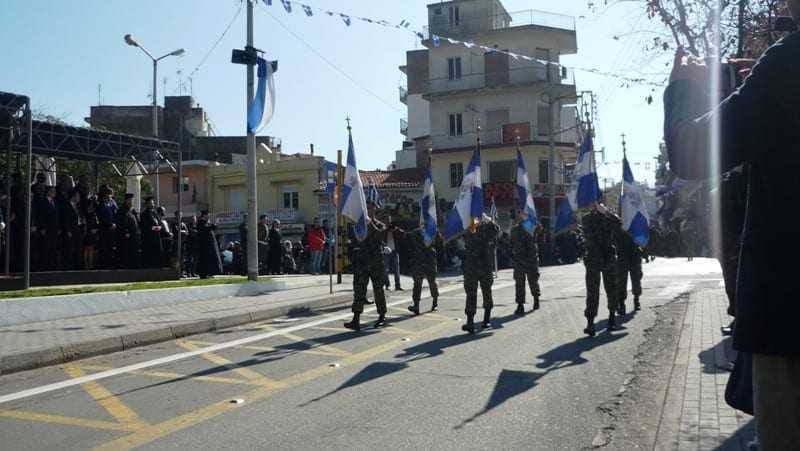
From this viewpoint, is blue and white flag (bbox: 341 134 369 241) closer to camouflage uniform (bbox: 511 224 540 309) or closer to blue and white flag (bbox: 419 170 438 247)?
blue and white flag (bbox: 419 170 438 247)

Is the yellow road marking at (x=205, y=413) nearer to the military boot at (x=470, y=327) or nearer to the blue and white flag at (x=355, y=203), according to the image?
the military boot at (x=470, y=327)

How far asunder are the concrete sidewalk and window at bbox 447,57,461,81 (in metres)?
33.8

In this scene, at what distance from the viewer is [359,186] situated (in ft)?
43.3

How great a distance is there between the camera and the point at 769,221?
1.81m

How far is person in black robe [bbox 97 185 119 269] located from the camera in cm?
1684

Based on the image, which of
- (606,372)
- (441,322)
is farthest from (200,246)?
(606,372)

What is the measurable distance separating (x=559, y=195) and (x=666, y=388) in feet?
127

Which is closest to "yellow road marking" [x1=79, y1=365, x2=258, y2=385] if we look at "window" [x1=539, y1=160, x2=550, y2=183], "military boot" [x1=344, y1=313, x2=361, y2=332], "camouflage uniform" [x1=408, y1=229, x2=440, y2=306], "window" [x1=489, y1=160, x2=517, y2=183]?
"military boot" [x1=344, y1=313, x2=361, y2=332]

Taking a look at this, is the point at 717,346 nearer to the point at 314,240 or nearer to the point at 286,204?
the point at 314,240

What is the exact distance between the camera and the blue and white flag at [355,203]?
39.9ft

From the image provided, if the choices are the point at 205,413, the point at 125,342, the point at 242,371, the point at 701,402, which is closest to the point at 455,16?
the point at 125,342

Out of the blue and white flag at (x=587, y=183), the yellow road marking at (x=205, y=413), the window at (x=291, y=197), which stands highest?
the window at (x=291, y=197)

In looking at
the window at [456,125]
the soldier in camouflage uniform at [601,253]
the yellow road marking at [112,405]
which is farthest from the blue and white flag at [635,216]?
the window at [456,125]

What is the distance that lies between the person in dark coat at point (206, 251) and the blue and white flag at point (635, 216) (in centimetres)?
1203
